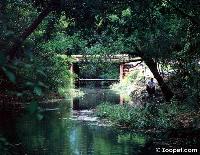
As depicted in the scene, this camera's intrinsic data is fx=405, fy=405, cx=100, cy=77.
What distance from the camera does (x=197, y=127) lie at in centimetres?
1472

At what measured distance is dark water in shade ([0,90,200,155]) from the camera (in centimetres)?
1331

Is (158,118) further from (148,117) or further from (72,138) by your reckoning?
(72,138)

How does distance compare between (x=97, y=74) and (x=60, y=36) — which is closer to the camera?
(x=60, y=36)

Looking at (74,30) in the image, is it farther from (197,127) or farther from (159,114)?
(159,114)

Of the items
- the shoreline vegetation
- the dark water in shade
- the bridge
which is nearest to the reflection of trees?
the dark water in shade

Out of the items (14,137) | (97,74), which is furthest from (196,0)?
(97,74)

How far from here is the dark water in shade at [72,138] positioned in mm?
13312

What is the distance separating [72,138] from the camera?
50.2 ft

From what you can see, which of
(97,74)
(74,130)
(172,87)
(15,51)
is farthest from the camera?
(97,74)

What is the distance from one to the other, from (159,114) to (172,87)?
6.08 metres

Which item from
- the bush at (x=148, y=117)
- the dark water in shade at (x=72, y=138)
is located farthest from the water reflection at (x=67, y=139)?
the bush at (x=148, y=117)

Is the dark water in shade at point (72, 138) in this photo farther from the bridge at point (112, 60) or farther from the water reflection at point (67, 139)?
the bridge at point (112, 60)

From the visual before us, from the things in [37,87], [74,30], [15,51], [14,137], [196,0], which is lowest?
[14,137]

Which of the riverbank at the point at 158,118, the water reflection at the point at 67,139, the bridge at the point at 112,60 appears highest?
the bridge at the point at 112,60
